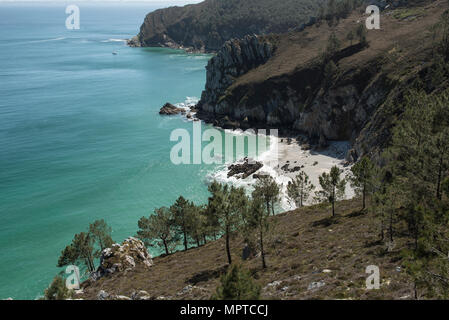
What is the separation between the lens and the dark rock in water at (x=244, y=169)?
85125mm

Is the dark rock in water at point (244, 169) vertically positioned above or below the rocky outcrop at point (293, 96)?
below

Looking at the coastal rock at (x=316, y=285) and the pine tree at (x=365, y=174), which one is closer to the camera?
the coastal rock at (x=316, y=285)

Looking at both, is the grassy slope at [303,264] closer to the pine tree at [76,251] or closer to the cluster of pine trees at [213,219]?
the cluster of pine trees at [213,219]

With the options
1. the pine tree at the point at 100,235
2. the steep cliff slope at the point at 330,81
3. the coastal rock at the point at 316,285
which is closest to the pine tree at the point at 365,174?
the coastal rock at the point at 316,285

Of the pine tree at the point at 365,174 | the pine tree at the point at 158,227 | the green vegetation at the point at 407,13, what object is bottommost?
the pine tree at the point at 158,227

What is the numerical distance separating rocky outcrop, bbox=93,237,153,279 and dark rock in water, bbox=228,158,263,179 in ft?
131

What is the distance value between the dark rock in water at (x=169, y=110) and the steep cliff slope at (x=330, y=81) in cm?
1036

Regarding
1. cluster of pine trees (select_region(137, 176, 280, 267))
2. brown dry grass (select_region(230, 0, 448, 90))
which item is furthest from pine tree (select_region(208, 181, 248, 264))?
brown dry grass (select_region(230, 0, 448, 90))

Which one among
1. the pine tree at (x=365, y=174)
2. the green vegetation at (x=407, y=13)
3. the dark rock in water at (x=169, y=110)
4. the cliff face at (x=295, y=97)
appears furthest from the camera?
the dark rock in water at (x=169, y=110)

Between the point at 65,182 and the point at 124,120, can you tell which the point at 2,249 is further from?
the point at 124,120

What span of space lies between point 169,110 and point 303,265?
117473 millimetres

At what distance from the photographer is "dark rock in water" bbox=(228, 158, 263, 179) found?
85.1 meters

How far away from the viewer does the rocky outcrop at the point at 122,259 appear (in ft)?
148

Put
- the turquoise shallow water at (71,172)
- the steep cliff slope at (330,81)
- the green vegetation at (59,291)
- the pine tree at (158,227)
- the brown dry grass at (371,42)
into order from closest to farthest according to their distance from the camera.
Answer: the green vegetation at (59,291) → the pine tree at (158,227) → the turquoise shallow water at (71,172) → the steep cliff slope at (330,81) → the brown dry grass at (371,42)
